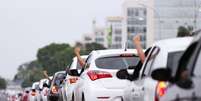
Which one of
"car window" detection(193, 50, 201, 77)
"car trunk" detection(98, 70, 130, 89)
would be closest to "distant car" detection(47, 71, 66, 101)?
"car trunk" detection(98, 70, 130, 89)

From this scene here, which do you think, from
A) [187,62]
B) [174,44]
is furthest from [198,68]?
[174,44]

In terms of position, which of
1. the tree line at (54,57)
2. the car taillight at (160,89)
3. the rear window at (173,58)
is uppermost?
the rear window at (173,58)

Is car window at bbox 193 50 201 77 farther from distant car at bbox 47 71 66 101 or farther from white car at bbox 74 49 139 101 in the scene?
distant car at bbox 47 71 66 101

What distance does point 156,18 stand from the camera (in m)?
152

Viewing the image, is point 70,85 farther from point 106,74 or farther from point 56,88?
point 106,74

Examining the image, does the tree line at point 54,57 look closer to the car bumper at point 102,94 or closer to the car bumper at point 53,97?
the car bumper at point 53,97

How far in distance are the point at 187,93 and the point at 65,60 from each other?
139m

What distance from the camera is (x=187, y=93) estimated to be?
812 cm

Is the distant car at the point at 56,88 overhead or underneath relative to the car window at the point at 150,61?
underneath

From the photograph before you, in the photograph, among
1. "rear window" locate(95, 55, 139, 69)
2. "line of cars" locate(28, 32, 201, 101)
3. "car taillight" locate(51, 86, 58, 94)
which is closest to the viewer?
"line of cars" locate(28, 32, 201, 101)

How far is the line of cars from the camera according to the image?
8383 millimetres

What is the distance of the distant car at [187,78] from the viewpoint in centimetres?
805

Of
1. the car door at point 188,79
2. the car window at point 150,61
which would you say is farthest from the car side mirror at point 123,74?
the car door at point 188,79

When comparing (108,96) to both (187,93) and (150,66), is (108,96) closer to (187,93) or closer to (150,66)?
(150,66)
